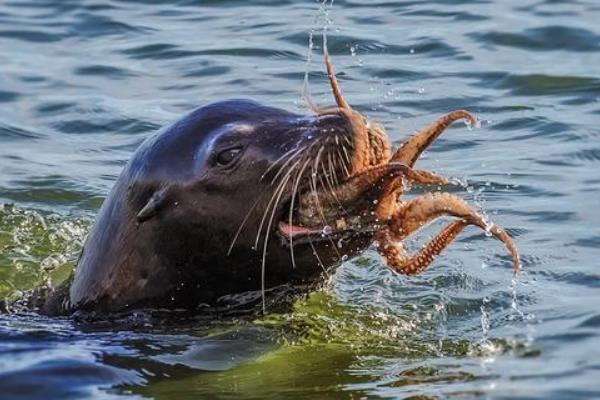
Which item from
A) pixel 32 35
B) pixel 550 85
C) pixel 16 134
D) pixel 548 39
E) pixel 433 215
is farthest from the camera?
pixel 32 35

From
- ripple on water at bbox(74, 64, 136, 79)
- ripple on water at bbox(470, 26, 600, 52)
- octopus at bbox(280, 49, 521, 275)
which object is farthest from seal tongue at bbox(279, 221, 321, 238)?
ripple on water at bbox(470, 26, 600, 52)

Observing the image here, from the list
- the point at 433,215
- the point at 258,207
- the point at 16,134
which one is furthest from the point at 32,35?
the point at 433,215

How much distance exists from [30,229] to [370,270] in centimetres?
206

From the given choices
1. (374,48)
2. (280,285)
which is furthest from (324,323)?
(374,48)

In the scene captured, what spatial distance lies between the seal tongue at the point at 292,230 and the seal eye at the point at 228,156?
329 millimetres

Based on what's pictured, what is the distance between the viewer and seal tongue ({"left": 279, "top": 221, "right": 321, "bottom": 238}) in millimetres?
5986

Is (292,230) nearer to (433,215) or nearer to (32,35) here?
(433,215)

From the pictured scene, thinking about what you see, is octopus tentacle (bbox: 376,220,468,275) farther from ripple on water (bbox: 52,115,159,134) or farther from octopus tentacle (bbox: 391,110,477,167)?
ripple on water (bbox: 52,115,159,134)

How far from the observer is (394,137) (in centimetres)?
951

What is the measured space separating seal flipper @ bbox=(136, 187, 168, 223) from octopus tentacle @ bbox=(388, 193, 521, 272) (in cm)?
90

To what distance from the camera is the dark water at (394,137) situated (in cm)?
598

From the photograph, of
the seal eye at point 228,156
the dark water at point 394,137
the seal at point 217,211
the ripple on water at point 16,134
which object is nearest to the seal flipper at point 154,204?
the seal at point 217,211

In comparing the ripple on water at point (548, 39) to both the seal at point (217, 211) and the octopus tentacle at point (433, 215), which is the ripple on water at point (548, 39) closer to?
the seal at point (217, 211)

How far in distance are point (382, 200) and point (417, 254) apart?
31 cm
